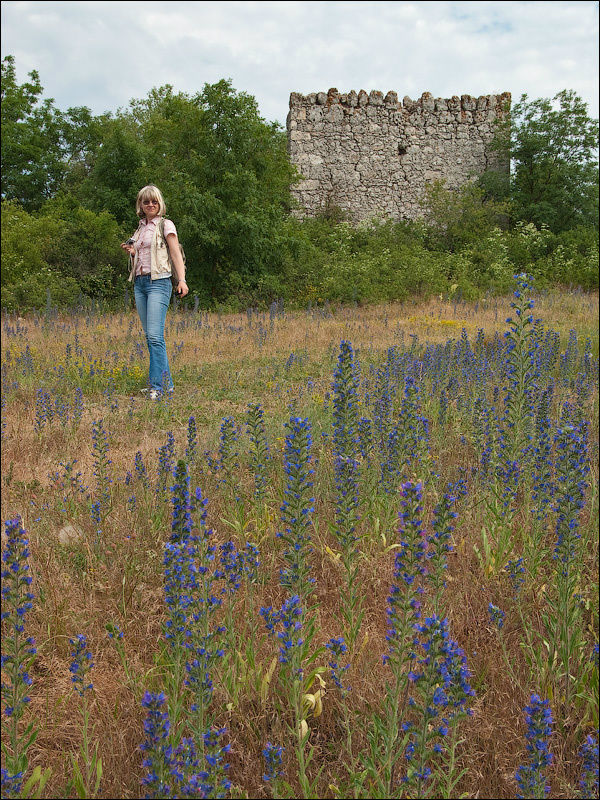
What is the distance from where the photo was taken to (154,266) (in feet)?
18.1

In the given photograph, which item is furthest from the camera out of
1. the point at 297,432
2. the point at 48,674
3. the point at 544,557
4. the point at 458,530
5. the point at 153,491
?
the point at 153,491

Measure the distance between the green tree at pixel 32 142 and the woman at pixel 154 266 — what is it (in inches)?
149

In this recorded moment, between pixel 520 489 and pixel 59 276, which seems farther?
pixel 59 276

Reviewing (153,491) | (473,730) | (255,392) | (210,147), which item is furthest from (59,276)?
(473,730)

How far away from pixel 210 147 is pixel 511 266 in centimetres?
948

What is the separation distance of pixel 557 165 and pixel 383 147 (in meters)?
5.88

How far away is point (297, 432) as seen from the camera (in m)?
1.88

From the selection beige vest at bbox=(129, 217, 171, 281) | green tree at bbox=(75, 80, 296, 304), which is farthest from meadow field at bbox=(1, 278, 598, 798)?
green tree at bbox=(75, 80, 296, 304)

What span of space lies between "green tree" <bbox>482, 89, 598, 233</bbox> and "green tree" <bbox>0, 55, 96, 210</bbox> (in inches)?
555

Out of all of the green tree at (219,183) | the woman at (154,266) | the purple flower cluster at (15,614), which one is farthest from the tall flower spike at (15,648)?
the green tree at (219,183)

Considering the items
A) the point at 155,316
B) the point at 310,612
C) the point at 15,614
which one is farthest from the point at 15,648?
the point at 155,316

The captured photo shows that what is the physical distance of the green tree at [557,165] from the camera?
19.3 meters

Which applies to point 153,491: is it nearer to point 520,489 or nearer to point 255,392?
point 520,489

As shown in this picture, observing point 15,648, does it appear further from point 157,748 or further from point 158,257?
point 158,257
